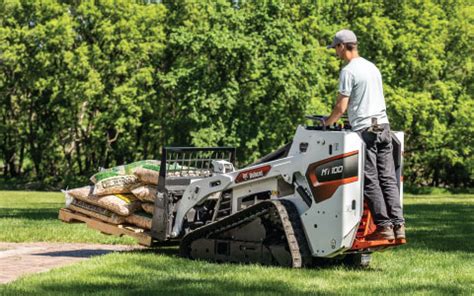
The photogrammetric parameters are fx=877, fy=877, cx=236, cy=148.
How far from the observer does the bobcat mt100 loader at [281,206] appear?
8391 millimetres

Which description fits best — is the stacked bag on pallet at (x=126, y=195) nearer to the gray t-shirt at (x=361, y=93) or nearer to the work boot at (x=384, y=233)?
the gray t-shirt at (x=361, y=93)

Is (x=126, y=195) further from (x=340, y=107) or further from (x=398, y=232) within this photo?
(x=398, y=232)

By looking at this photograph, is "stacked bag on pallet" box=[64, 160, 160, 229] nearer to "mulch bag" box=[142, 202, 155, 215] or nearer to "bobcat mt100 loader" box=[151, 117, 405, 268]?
"mulch bag" box=[142, 202, 155, 215]

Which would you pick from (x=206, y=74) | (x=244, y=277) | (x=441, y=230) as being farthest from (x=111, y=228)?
(x=206, y=74)

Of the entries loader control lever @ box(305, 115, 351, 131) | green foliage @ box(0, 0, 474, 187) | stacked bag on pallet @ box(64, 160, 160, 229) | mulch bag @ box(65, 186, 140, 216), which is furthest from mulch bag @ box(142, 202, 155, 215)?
green foliage @ box(0, 0, 474, 187)

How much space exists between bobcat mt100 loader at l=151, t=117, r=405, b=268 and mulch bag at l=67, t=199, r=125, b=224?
619 mm

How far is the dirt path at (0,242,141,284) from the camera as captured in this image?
9.20m

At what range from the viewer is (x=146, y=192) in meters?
10.3

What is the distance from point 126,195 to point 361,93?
11.1 ft

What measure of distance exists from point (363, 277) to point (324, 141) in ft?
4.45

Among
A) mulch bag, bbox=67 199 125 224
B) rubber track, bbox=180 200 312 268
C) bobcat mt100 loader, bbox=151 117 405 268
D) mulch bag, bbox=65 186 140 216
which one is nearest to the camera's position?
bobcat mt100 loader, bbox=151 117 405 268

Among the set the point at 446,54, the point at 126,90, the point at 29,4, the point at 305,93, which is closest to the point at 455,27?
the point at 446,54

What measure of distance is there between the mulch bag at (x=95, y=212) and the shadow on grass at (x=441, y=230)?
3994mm

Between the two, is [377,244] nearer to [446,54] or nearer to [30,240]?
[30,240]
